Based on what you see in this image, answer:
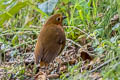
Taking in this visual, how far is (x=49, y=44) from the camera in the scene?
5.27 m

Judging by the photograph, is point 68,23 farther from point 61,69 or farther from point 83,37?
point 61,69

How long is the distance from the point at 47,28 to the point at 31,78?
75 centimetres

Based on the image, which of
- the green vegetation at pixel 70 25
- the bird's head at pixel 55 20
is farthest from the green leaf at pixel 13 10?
the bird's head at pixel 55 20

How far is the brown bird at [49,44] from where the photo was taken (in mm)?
5150

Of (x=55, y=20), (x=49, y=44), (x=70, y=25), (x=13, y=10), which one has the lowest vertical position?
(x=49, y=44)

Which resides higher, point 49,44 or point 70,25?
point 70,25

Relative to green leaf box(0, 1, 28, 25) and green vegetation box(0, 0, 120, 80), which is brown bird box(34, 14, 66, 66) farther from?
green leaf box(0, 1, 28, 25)

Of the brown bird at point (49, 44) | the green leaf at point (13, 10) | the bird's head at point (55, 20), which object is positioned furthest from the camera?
the green leaf at point (13, 10)

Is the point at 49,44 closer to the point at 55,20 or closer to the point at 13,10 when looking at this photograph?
the point at 55,20

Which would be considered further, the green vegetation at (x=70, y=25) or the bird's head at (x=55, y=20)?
the bird's head at (x=55, y=20)

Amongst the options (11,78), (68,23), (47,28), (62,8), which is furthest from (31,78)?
(62,8)

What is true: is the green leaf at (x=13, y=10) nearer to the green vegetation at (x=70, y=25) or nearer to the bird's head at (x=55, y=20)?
the green vegetation at (x=70, y=25)

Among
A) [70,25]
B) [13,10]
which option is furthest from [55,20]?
[13,10]

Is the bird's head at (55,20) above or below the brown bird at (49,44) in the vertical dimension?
above
